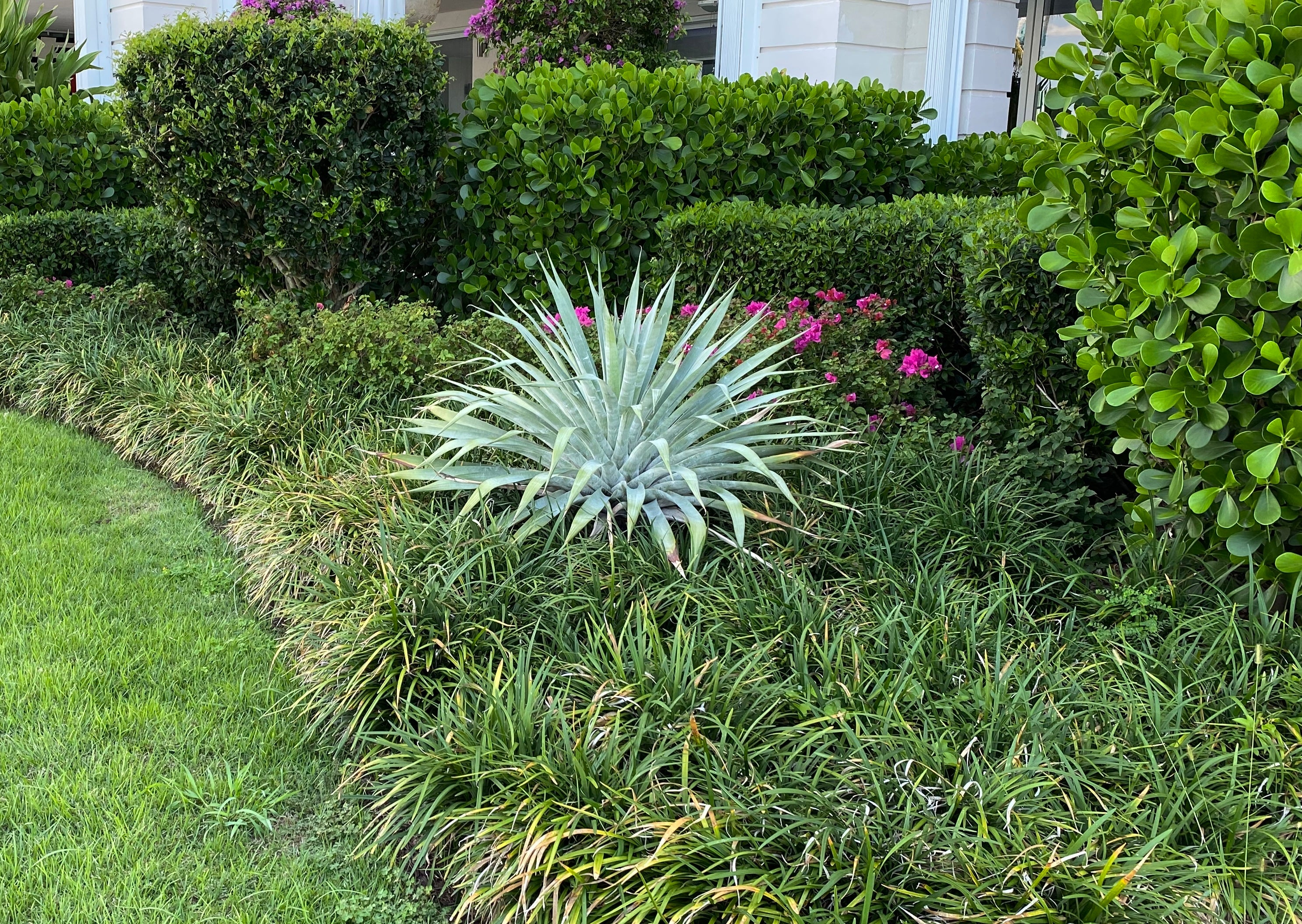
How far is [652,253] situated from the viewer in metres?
6.20

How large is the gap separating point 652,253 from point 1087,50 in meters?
3.13

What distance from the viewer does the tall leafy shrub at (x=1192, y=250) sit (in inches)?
107

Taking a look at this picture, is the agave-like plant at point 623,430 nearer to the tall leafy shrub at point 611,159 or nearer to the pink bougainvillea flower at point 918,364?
the pink bougainvillea flower at point 918,364

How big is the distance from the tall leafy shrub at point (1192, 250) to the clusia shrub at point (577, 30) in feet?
18.0

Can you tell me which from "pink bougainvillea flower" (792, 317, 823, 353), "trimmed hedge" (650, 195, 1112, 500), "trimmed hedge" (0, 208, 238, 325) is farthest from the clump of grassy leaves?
"trimmed hedge" (0, 208, 238, 325)

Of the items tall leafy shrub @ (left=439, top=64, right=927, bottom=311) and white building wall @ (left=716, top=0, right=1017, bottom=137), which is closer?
tall leafy shrub @ (left=439, top=64, right=927, bottom=311)

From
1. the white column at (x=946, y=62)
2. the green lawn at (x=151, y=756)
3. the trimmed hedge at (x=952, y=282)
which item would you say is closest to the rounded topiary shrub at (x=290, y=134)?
the trimmed hedge at (x=952, y=282)

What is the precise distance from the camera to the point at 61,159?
8.80 m

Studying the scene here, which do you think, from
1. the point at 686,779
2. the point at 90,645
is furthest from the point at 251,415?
the point at 686,779

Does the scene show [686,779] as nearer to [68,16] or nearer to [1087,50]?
[1087,50]

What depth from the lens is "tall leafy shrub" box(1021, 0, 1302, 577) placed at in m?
2.73

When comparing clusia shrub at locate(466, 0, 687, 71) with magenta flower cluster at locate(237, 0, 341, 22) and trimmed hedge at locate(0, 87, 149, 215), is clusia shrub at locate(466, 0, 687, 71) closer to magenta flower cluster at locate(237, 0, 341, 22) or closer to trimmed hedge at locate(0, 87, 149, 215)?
magenta flower cluster at locate(237, 0, 341, 22)

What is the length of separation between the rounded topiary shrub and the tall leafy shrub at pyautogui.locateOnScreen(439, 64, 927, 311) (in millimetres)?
370

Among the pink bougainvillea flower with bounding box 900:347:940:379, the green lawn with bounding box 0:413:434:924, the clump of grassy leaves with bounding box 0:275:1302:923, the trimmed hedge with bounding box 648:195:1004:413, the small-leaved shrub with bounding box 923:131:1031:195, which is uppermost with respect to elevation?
the small-leaved shrub with bounding box 923:131:1031:195
